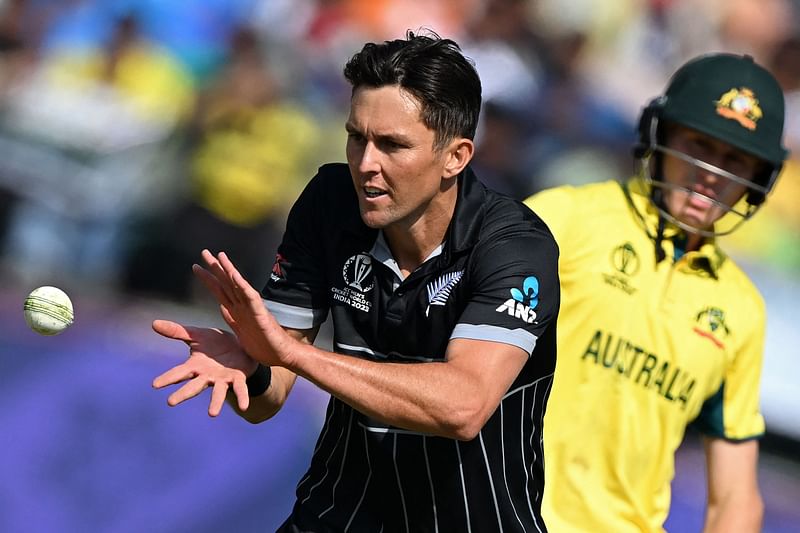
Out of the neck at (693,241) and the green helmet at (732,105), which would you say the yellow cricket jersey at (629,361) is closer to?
the neck at (693,241)

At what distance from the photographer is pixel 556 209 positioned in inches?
161

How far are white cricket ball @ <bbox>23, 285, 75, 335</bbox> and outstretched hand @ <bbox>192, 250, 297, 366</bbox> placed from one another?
629mm

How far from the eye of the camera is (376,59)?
3.22 m

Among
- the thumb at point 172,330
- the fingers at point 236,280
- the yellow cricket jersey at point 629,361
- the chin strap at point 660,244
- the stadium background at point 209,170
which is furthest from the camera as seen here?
the stadium background at point 209,170

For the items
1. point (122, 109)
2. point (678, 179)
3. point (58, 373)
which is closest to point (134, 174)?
point (122, 109)

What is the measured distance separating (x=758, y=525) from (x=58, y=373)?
14.3 feet

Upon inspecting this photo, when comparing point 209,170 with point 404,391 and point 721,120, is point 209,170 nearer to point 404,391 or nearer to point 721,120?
point 721,120

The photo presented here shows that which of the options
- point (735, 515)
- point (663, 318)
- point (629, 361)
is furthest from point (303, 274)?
point (735, 515)

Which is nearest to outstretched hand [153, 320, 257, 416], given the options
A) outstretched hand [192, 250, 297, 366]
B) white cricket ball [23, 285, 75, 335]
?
outstretched hand [192, 250, 297, 366]

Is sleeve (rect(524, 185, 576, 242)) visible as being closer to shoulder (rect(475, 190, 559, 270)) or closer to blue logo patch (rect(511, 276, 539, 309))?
shoulder (rect(475, 190, 559, 270))

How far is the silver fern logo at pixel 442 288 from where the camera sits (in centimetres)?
328

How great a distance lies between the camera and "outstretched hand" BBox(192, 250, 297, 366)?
9.34ft

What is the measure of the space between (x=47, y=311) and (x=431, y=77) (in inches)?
49.3

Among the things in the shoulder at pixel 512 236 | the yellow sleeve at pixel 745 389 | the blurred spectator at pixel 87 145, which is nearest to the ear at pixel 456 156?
the shoulder at pixel 512 236
